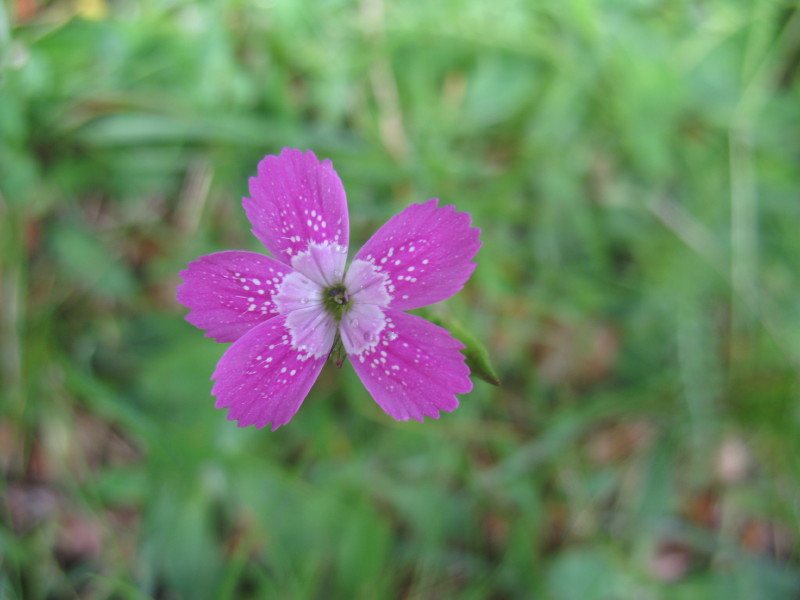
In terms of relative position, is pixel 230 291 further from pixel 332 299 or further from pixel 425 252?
pixel 425 252

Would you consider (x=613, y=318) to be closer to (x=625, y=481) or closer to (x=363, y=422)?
(x=625, y=481)

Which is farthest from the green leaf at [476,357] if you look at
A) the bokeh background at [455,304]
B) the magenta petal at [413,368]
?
the bokeh background at [455,304]

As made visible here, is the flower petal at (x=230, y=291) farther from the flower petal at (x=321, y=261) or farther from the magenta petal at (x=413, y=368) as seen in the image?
the magenta petal at (x=413, y=368)

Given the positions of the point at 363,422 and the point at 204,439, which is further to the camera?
the point at 363,422

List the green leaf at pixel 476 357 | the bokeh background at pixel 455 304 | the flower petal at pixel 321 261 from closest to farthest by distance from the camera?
the green leaf at pixel 476 357 → the flower petal at pixel 321 261 → the bokeh background at pixel 455 304

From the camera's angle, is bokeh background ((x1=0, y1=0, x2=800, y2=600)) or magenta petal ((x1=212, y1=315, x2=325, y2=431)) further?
bokeh background ((x1=0, y1=0, x2=800, y2=600))

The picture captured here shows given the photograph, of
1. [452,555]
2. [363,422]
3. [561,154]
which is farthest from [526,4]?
[452,555]

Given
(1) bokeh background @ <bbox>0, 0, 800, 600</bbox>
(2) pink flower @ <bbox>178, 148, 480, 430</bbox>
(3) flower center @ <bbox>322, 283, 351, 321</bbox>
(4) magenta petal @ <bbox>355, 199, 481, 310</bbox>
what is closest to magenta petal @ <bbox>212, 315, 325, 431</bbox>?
(2) pink flower @ <bbox>178, 148, 480, 430</bbox>

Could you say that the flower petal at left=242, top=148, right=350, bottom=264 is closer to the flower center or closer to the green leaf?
the flower center
